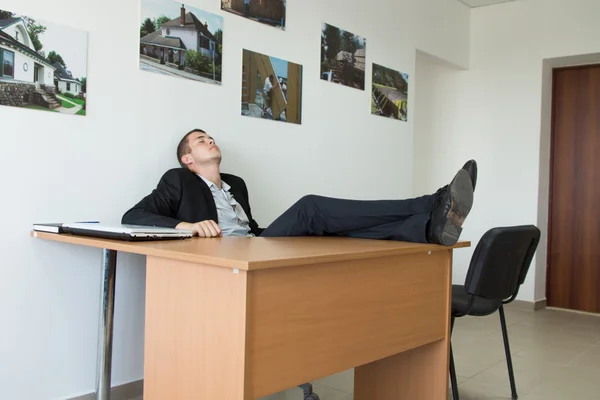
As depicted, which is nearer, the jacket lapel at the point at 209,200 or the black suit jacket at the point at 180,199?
the black suit jacket at the point at 180,199

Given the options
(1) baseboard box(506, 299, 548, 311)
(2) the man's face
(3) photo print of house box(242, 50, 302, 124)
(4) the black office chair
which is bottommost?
(1) baseboard box(506, 299, 548, 311)

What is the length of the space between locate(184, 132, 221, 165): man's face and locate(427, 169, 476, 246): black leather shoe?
1.13 metres

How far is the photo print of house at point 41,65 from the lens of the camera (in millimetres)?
2242

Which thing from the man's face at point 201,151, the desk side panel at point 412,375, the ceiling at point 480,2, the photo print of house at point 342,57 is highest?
the ceiling at point 480,2

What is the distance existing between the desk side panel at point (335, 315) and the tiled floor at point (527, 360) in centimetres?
85

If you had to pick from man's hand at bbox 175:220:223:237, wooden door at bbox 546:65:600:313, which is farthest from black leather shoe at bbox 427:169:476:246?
wooden door at bbox 546:65:600:313

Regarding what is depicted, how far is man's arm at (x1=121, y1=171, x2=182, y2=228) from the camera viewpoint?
2.31m

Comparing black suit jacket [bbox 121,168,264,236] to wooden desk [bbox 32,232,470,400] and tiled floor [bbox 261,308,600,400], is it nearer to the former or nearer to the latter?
wooden desk [bbox 32,232,470,400]

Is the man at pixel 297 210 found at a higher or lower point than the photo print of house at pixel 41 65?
lower

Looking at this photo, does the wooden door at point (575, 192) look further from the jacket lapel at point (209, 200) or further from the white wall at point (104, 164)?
the jacket lapel at point (209, 200)

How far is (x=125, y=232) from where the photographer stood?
1.87m

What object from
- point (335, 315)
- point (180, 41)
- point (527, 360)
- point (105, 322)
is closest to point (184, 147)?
point (180, 41)

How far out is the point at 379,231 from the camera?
231cm

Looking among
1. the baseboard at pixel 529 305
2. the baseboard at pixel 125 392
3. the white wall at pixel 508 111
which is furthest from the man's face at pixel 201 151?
the baseboard at pixel 529 305
